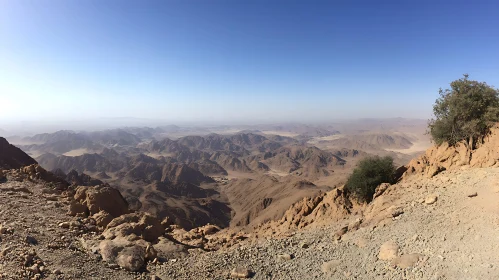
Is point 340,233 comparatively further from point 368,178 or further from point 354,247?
point 368,178

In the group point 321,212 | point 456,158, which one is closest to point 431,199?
point 456,158

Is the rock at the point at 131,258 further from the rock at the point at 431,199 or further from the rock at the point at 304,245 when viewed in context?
the rock at the point at 431,199

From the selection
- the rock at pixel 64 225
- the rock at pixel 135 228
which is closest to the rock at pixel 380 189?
the rock at pixel 135 228

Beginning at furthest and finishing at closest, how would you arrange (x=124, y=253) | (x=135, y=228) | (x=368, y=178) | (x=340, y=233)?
(x=368, y=178) < (x=135, y=228) < (x=340, y=233) < (x=124, y=253)

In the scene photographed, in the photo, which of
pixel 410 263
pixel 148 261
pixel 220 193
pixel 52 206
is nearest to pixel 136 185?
pixel 220 193

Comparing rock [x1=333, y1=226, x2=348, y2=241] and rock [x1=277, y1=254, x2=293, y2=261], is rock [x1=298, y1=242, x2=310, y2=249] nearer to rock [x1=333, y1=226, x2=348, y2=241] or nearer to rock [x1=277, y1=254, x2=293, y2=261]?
rock [x1=277, y1=254, x2=293, y2=261]

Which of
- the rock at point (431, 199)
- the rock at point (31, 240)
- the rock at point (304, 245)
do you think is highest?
the rock at point (431, 199)

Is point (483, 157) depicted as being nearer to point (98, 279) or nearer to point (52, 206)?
point (98, 279)

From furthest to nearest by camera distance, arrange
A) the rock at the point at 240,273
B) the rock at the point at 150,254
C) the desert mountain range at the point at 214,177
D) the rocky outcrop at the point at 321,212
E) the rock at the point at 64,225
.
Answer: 1. the desert mountain range at the point at 214,177
2. the rocky outcrop at the point at 321,212
3. the rock at the point at 64,225
4. the rock at the point at 150,254
5. the rock at the point at 240,273
